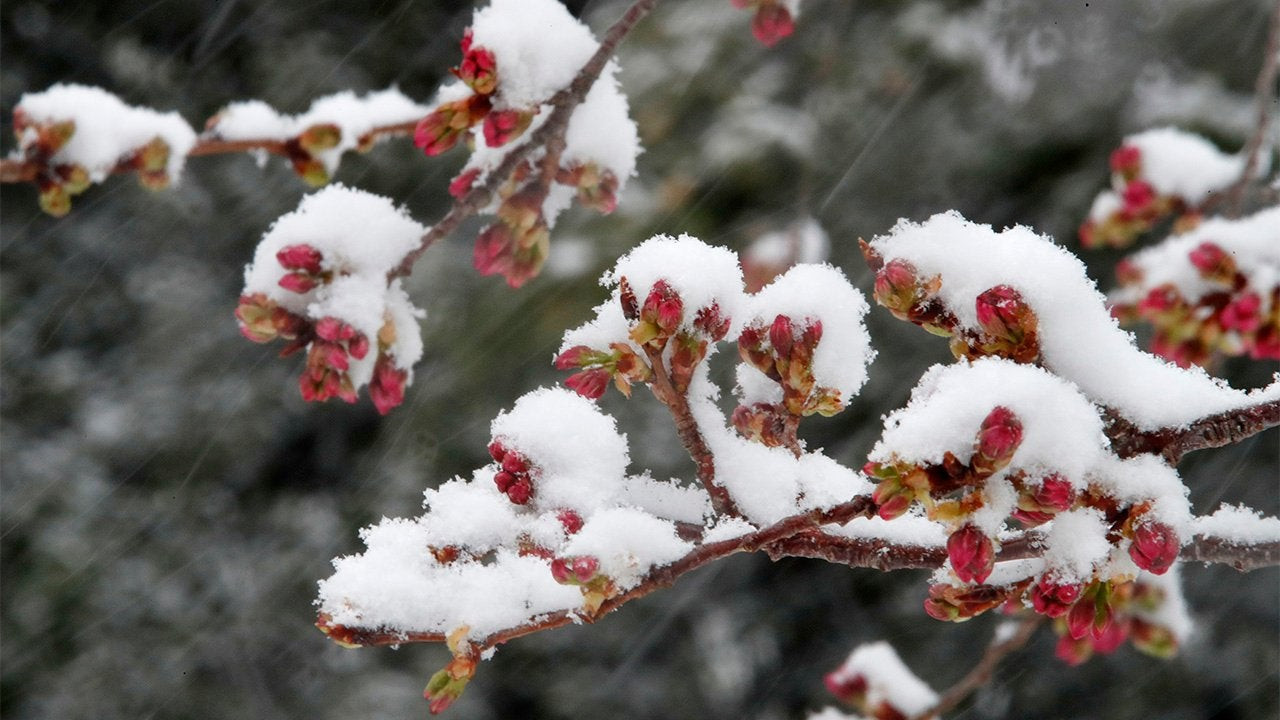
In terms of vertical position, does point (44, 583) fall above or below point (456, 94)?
below

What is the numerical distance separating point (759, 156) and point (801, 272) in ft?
8.61

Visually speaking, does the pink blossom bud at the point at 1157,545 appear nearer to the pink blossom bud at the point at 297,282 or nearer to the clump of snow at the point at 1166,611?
the pink blossom bud at the point at 297,282

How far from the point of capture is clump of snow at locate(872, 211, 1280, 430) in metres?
0.82

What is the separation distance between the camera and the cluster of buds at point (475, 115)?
1266 mm

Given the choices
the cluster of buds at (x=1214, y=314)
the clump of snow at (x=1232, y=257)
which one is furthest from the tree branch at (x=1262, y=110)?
the cluster of buds at (x=1214, y=314)

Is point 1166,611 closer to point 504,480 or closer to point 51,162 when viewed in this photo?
point 504,480

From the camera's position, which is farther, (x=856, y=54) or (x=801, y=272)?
(x=856, y=54)

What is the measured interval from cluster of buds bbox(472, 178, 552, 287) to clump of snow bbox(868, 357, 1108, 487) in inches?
29.6

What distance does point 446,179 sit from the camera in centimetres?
380

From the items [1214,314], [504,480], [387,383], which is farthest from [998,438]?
[1214,314]

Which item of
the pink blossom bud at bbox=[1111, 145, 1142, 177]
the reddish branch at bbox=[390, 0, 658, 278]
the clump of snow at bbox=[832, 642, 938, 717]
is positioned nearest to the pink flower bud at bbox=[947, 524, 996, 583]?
the reddish branch at bbox=[390, 0, 658, 278]

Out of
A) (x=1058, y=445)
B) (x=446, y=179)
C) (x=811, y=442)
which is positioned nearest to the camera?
(x=1058, y=445)

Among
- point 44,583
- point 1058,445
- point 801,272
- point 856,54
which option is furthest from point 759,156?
point 44,583

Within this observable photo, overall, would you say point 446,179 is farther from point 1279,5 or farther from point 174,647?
point 1279,5
